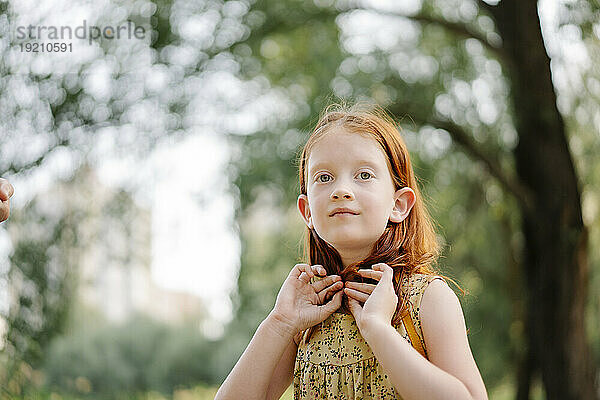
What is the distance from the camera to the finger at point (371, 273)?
1.27 metres

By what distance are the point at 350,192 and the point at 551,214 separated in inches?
155

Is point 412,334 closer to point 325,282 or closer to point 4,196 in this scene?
point 325,282

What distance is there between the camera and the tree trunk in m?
4.84

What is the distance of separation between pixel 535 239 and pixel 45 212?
10.8ft

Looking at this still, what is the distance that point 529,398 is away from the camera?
632cm

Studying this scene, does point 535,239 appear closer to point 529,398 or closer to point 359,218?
point 529,398

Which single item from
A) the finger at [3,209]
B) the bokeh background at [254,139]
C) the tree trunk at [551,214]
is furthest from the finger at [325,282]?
the tree trunk at [551,214]

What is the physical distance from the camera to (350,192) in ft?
4.18

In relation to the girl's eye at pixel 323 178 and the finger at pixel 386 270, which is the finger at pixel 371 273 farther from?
the girl's eye at pixel 323 178

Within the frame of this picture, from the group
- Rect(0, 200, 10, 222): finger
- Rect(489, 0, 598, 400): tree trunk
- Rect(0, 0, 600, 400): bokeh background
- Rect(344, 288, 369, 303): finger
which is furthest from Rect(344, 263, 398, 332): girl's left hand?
Rect(489, 0, 598, 400): tree trunk

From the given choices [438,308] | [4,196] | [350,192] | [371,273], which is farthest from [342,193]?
[4,196]

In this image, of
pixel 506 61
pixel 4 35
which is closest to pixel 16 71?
pixel 4 35

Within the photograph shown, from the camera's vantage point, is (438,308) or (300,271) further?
(300,271)

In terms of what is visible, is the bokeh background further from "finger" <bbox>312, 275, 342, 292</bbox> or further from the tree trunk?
"finger" <bbox>312, 275, 342, 292</bbox>
